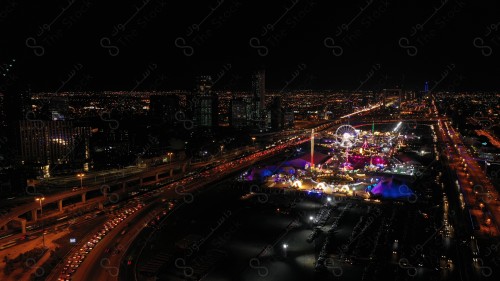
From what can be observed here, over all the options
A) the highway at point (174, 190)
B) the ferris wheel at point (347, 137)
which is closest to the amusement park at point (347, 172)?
the ferris wheel at point (347, 137)

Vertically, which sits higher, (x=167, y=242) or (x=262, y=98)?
(x=262, y=98)

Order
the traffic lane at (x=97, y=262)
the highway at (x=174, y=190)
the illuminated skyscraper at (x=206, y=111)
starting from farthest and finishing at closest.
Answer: the illuminated skyscraper at (x=206, y=111)
the highway at (x=174, y=190)
the traffic lane at (x=97, y=262)

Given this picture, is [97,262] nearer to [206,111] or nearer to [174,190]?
[174,190]

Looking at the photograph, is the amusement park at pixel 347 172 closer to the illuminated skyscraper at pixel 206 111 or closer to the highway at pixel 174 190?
the highway at pixel 174 190

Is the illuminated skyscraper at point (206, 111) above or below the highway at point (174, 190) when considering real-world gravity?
above

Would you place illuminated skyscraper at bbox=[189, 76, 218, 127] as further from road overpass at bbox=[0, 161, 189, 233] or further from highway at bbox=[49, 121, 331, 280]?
road overpass at bbox=[0, 161, 189, 233]

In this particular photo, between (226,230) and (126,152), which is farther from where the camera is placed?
(126,152)

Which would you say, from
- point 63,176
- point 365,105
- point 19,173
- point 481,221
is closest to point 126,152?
point 63,176

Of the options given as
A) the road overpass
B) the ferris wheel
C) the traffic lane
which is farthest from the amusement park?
the traffic lane

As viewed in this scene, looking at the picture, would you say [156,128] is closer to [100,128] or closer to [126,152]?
[100,128]
